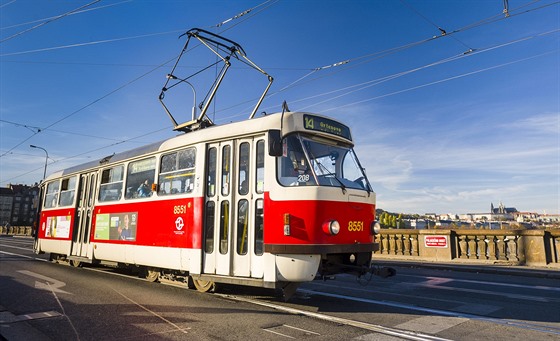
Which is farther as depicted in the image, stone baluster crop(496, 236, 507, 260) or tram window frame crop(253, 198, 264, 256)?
stone baluster crop(496, 236, 507, 260)

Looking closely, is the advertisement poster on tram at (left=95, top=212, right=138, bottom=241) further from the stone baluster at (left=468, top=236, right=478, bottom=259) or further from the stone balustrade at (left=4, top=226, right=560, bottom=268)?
the stone baluster at (left=468, top=236, right=478, bottom=259)

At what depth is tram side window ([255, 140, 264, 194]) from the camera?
623 centimetres

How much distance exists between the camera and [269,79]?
9500 millimetres

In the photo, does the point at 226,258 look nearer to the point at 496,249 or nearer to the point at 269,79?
the point at 269,79

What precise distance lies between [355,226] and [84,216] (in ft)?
28.9

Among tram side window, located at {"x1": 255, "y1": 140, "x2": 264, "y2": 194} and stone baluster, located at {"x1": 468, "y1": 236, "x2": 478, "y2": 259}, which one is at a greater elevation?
tram side window, located at {"x1": 255, "y1": 140, "x2": 264, "y2": 194}

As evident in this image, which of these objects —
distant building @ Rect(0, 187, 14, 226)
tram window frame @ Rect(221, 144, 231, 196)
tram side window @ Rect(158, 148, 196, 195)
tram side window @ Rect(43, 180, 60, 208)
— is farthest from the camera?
distant building @ Rect(0, 187, 14, 226)

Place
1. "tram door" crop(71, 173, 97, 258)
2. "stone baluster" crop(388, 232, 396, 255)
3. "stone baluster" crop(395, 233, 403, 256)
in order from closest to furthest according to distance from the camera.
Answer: "tram door" crop(71, 173, 97, 258) → "stone baluster" crop(395, 233, 403, 256) → "stone baluster" crop(388, 232, 396, 255)

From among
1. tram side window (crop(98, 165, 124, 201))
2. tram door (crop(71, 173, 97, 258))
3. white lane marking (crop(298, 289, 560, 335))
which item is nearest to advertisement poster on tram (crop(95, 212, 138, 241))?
tram side window (crop(98, 165, 124, 201))

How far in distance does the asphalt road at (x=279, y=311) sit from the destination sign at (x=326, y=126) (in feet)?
8.97

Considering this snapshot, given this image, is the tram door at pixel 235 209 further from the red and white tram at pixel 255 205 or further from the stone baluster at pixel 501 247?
the stone baluster at pixel 501 247

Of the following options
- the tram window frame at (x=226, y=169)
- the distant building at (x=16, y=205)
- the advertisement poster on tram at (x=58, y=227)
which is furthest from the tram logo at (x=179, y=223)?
the distant building at (x=16, y=205)

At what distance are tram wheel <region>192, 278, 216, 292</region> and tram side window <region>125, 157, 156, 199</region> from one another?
2385 mm

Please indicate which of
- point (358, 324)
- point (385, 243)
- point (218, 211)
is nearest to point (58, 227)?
point (218, 211)
